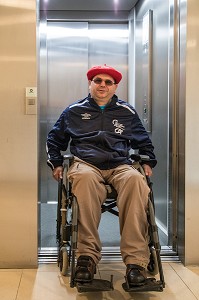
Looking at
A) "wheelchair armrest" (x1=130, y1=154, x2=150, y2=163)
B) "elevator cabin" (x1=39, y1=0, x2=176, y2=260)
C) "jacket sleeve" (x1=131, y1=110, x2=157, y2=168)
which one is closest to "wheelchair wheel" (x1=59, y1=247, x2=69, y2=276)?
"wheelchair armrest" (x1=130, y1=154, x2=150, y2=163)

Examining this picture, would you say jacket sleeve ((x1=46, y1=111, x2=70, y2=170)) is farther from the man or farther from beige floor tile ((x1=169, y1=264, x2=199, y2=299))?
beige floor tile ((x1=169, y1=264, x2=199, y2=299))

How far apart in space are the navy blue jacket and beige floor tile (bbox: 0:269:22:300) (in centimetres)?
73

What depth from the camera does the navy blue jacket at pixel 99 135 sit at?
2.50 meters

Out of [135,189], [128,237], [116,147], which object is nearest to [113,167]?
[116,147]

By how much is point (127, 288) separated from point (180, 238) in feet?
2.91

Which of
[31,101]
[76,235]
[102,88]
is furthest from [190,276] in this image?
[31,101]

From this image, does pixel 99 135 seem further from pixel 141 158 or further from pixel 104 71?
pixel 104 71

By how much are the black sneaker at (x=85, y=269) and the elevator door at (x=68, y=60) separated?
2.02m

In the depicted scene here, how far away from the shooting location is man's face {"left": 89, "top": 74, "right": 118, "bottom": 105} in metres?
2.59

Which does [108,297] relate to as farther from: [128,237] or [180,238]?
[180,238]

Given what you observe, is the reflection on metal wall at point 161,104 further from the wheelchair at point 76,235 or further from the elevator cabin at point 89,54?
the wheelchair at point 76,235

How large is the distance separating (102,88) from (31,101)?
48 centimetres

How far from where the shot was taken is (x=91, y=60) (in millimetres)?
4199

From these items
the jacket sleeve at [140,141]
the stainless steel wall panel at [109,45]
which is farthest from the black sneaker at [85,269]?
the stainless steel wall panel at [109,45]
